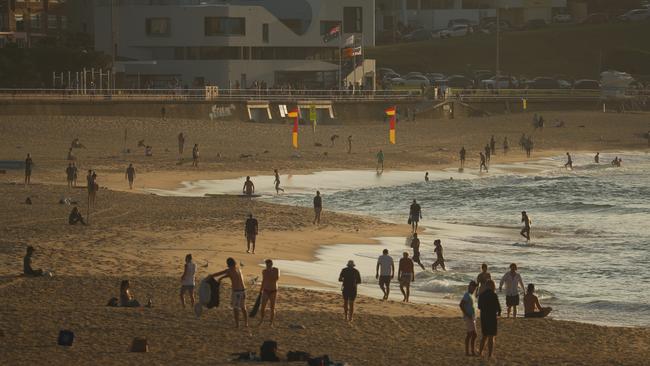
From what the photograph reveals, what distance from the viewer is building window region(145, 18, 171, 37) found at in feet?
265

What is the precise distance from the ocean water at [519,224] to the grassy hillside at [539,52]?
38.4 m

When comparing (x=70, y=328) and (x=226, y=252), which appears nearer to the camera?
(x=70, y=328)

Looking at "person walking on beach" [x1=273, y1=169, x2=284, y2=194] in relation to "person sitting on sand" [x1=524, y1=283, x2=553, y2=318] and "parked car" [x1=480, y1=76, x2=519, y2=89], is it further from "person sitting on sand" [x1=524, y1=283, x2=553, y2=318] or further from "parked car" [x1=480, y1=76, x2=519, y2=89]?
"parked car" [x1=480, y1=76, x2=519, y2=89]

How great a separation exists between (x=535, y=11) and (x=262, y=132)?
6260 centimetres

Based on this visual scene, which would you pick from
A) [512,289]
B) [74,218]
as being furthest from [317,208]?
[512,289]

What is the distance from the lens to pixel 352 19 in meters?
86.5

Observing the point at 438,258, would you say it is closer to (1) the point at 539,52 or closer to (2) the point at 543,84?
(2) the point at 543,84

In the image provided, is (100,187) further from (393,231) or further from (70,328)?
(70,328)

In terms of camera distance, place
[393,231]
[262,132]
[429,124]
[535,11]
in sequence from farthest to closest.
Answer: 1. [535,11]
2. [429,124]
3. [262,132]
4. [393,231]

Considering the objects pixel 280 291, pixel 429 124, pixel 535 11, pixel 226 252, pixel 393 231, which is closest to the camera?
pixel 280 291

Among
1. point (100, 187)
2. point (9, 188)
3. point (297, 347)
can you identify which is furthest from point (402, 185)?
point (297, 347)

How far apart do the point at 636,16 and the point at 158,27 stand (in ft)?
180

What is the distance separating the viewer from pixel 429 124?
77562 millimetres

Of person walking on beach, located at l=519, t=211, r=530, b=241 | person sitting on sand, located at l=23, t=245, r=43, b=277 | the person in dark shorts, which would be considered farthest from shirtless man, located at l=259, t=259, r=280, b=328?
person walking on beach, located at l=519, t=211, r=530, b=241
